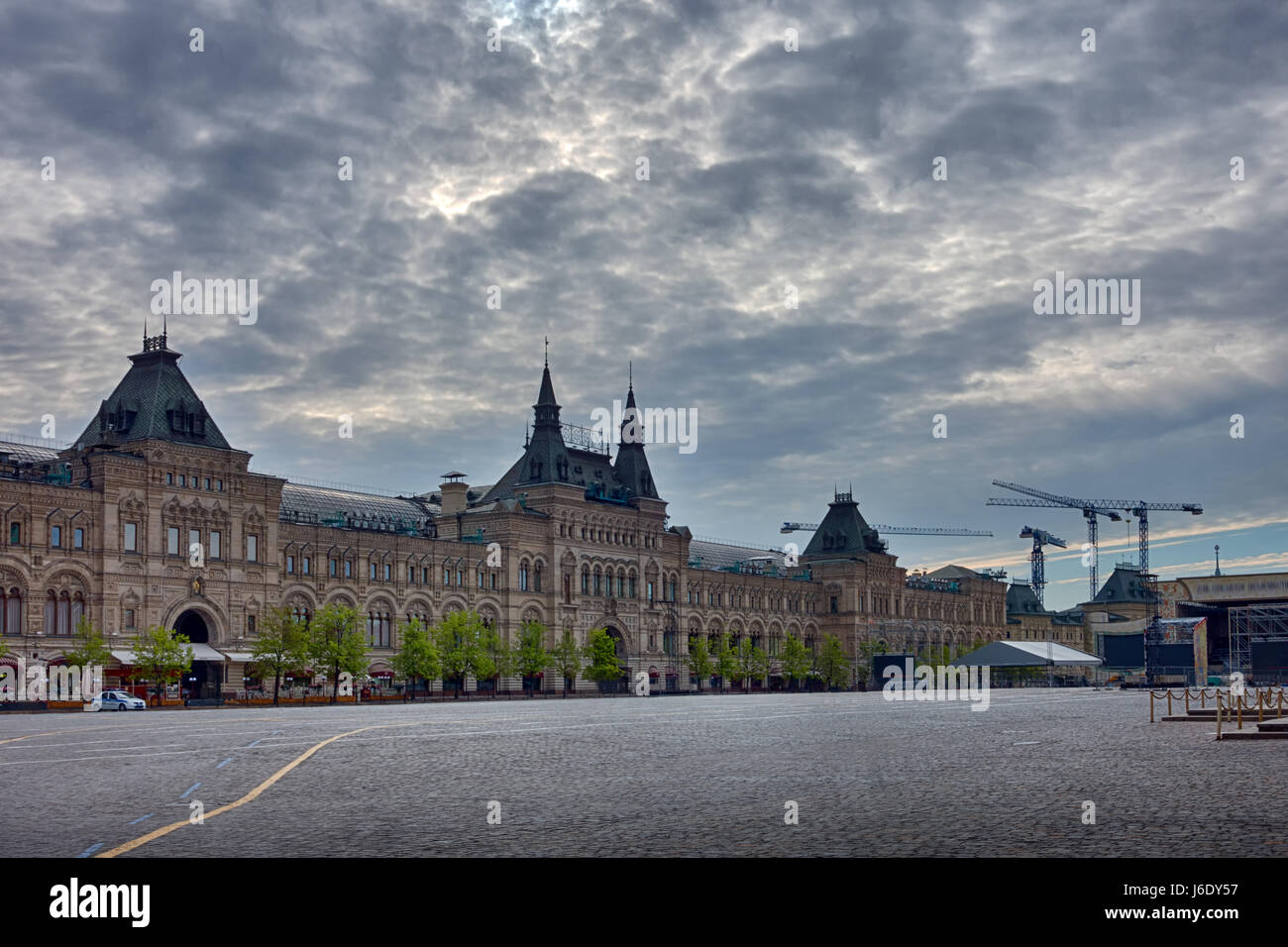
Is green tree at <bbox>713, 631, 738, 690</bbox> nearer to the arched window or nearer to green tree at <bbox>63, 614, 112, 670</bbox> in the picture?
green tree at <bbox>63, 614, 112, 670</bbox>

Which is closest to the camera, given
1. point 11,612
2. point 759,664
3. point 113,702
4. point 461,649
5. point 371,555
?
point 113,702

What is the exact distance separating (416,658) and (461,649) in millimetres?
5004

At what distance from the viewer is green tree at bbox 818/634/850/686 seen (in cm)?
14762

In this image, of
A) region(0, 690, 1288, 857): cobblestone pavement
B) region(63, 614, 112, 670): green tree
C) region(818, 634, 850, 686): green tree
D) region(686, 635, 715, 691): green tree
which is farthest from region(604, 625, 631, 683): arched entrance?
region(0, 690, 1288, 857): cobblestone pavement

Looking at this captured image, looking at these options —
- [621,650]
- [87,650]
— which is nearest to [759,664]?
[621,650]

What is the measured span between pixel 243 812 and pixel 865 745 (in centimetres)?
1730

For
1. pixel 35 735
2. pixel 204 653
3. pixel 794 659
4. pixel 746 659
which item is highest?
pixel 35 735

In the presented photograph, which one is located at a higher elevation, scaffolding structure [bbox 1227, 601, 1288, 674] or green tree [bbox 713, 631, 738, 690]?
scaffolding structure [bbox 1227, 601, 1288, 674]

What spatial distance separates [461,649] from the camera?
100 m

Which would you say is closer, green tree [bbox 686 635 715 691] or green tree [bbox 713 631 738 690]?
green tree [bbox 686 635 715 691]

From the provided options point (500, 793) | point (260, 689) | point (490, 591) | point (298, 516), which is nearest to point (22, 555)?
point (260, 689)

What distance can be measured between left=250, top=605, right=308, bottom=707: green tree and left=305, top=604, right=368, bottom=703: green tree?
0.82 metres

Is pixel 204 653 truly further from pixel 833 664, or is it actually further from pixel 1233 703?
pixel 833 664
